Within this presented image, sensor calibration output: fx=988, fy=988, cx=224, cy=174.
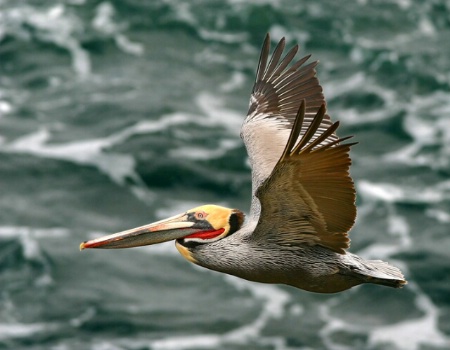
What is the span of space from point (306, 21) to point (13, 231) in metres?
13.0

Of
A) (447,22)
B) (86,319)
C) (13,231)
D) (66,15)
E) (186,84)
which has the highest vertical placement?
(447,22)

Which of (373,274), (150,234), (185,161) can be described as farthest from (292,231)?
(185,161)

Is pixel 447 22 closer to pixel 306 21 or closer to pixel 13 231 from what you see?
pixel 306 21

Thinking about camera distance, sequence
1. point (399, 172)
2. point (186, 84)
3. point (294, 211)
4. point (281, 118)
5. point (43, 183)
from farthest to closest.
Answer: point (186, 84), point (399, 172), point (43, 183), point (281, 118), point (294, 211)

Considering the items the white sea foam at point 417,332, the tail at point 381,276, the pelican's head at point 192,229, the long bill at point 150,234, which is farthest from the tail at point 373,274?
the white sea foam at point 417,332

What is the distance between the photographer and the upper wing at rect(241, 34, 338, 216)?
9.57 meters

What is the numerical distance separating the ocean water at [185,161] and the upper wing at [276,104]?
30.4 feet

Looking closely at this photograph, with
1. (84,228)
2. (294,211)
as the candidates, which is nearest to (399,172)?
(84,228)

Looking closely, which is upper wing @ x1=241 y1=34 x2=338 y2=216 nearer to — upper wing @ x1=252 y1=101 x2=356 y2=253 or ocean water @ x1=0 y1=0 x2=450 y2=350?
upper wing @ x1=252 y1=101 x2=356 y2=253

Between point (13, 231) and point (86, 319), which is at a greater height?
point (13, 231)

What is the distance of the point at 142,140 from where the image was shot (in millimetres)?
23672

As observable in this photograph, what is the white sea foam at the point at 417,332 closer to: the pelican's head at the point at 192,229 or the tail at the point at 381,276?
the tail at the point at 381,276

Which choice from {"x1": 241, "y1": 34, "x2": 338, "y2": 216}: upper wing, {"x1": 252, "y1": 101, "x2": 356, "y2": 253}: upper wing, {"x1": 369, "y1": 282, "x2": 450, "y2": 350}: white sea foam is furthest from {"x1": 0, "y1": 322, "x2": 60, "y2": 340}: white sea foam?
{"x1": 252, "y1": 101, "x2": 356, "y2": 253}: upper wing

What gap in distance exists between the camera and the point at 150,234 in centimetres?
830
